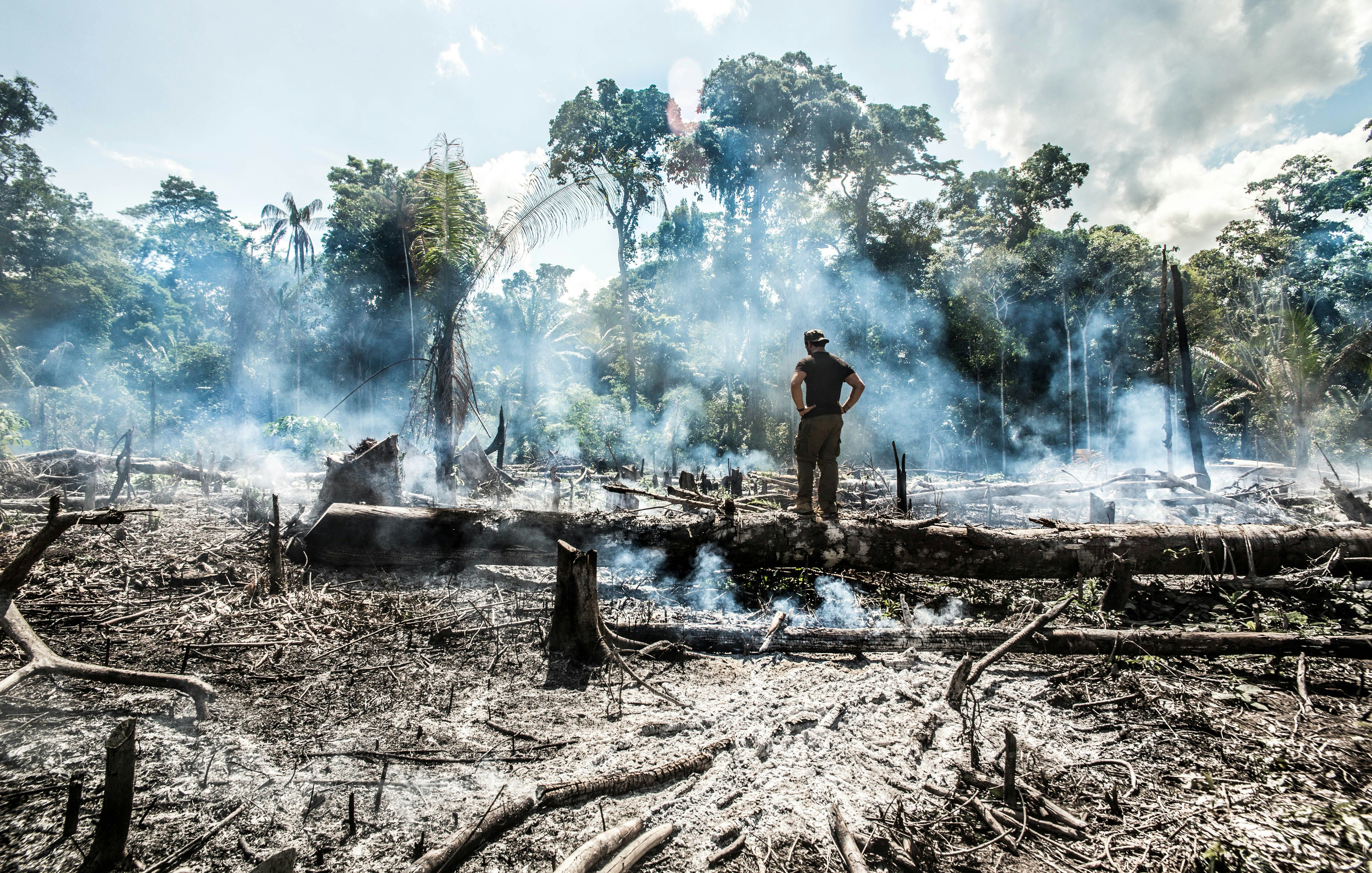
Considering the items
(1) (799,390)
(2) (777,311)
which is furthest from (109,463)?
(2) (777,311)

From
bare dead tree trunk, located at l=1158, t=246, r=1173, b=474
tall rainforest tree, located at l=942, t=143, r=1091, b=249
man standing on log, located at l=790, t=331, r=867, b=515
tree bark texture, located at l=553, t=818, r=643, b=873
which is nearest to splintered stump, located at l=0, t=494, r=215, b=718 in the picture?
tree bark texture, located at l=553, t=818, r=643, b=873

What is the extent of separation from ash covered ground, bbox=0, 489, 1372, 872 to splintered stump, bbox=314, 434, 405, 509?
2089 millimetres

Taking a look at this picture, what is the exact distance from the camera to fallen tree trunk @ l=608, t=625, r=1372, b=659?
3570 mm

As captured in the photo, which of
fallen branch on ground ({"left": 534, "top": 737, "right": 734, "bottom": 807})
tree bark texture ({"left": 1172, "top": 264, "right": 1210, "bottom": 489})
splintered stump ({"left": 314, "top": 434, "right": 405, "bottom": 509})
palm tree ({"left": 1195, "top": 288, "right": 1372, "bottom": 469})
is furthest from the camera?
palm tree ({"left": 1195, "top": 288, "right": 1372, "bottom": 469})

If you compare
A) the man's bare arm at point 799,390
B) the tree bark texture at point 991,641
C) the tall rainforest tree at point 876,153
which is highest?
the tall rainforest tree at point 876,153

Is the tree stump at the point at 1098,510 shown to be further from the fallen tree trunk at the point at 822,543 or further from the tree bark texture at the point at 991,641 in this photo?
the tree bark texture at the point at 991,641

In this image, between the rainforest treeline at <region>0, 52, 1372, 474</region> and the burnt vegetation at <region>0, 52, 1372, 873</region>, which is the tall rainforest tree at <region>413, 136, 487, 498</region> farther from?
the rainforest treeline at <region>0, 52, 1372, 474</region>

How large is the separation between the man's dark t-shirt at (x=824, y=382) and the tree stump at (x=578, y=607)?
3.41m

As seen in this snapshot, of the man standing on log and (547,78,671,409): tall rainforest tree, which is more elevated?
(547,78,671,409): tall rainforest tree

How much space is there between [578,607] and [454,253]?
7.90 meters

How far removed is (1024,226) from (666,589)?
31171 mm

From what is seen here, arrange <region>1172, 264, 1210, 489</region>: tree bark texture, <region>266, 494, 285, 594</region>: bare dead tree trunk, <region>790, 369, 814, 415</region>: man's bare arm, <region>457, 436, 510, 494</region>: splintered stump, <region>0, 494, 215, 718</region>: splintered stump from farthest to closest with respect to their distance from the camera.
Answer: <region>1172, 264, 1210, 489</region>: tree bark texture < <region>457, 436, 510, 494</region>: splintered stump < <region>790, 369, 814, 415</region>: man's bare arm < <region>266, 494, 285, 594</region>: bare dead tree trunk < <region>0, 494, 215, 718</region>: splintered stump

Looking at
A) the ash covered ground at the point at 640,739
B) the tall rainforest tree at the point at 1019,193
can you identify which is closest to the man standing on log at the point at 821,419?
the ash covered ground at the point at 640,739

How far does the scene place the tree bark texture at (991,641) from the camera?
11.7 feet
